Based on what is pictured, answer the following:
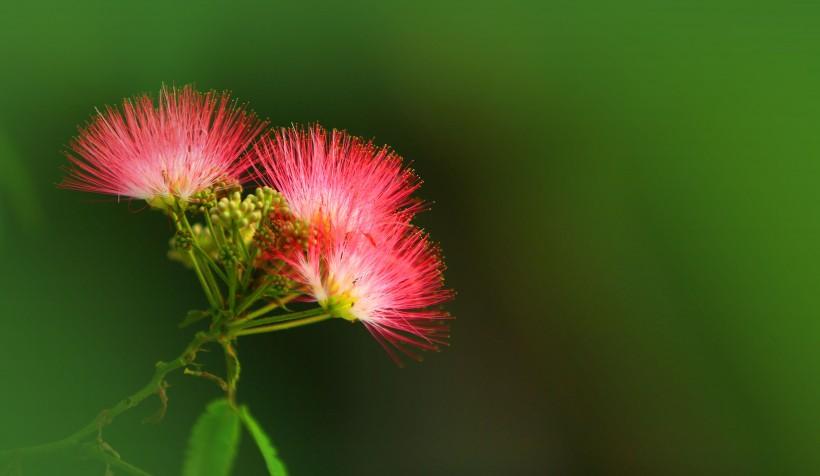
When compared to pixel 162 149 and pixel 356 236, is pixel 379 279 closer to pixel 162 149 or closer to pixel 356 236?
pixel 356 236

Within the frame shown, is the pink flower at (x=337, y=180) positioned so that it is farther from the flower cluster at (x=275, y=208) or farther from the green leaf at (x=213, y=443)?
the green leaf at (x=213, y=443)

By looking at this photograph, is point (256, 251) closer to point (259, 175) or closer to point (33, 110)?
point (259, 175)

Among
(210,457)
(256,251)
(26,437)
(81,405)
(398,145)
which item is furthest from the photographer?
(398,145)

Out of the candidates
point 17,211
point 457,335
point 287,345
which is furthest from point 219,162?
point 457,335

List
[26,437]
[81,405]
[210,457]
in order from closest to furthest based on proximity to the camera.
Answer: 1. [210,457]
2. [26,437]
3. [81,405]

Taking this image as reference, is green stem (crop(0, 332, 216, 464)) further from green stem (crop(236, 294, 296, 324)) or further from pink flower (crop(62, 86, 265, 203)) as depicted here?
pink flower (crop(62, 86, 265, 203))

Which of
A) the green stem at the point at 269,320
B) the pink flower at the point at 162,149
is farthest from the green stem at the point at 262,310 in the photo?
the pink flower at the point at 162,149

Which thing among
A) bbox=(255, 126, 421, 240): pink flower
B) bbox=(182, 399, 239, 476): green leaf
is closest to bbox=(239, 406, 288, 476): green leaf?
bbox=(182, 399, 239, 476): green leaf
